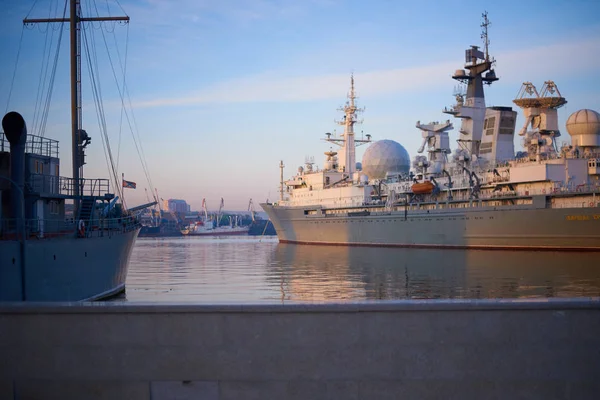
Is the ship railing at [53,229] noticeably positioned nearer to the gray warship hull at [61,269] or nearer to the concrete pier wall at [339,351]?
the gray warship hull at [61,269]

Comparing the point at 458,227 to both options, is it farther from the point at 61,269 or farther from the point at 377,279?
the point at 61,269

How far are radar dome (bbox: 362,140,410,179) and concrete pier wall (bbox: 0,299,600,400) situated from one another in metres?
59.8

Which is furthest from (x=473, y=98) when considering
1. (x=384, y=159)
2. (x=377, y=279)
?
(x=377, y=279)

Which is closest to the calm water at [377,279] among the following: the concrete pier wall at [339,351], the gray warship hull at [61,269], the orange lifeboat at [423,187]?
the gray warship hull at [61,269]

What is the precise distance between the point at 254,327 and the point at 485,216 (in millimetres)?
41646

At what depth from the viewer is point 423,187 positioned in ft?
173

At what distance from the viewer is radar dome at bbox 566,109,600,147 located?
43.4m

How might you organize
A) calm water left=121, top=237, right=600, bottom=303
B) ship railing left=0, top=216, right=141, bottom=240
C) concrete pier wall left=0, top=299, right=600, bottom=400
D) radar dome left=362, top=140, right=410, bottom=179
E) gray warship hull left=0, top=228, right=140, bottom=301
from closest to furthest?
concrete pier wall left=0, top=299, right=600, bottom=400
gray warship hull left=0, top=228, right=140, bottom=301
ship railing left=0, top=216, right=141, bottom=240
calm water left=121, top=237, right=600, bottom=303
radar dome left=362, top=140, right=410, bottom=179

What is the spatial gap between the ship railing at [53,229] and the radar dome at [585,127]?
3507 centimetres

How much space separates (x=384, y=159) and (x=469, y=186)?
1724 centimetres

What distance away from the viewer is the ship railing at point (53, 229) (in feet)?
50.7

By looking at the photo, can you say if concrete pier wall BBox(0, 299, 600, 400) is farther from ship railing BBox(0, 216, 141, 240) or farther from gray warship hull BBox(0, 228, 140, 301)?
ship railing BBox(0, 216, 141, 240)

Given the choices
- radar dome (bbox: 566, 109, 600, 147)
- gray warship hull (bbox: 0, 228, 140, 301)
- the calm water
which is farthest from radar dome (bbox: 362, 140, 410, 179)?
gray warship hull (bbox: 0, 228, 140, 301)

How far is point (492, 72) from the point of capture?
59000 mm
